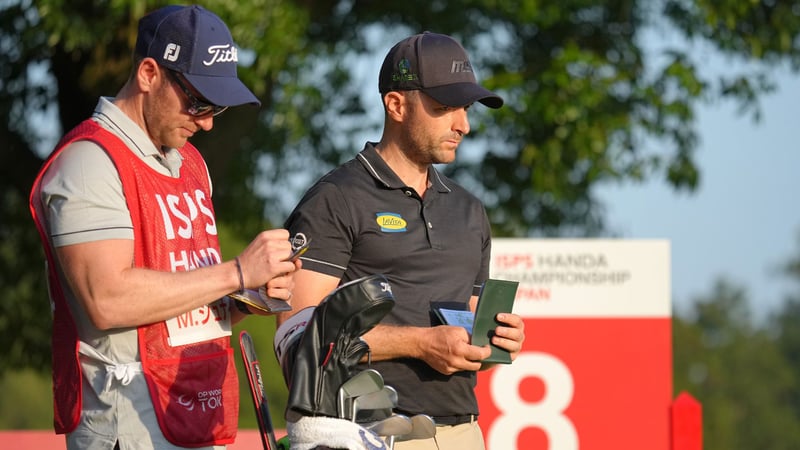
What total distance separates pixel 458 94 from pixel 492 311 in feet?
2.19

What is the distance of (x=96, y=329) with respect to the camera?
284 cm

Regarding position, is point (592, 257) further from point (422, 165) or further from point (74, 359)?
point (74, 359)

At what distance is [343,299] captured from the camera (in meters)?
2.65

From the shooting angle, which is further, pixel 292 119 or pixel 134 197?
pixel 292 119

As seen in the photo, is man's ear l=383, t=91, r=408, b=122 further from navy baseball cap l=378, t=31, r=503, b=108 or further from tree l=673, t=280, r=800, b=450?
tree l=673, t=280, r=800, b=450

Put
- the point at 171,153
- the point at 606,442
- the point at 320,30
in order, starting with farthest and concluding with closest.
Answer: the point at 320,30 → the point at 606,442 → the point at 171,153

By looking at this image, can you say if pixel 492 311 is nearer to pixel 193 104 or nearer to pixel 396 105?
pixel 396 105

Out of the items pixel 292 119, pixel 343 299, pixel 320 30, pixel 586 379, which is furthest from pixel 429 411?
pixel 320 30

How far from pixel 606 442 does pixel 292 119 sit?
520cm

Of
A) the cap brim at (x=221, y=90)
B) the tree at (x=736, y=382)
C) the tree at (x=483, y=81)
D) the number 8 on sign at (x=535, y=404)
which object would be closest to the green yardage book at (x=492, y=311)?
the cap brim at (x=221, y=90)

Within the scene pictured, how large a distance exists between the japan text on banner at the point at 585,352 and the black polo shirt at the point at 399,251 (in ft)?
7.92

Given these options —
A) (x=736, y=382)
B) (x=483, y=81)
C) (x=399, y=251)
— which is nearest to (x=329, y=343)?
(x=399, y=251)

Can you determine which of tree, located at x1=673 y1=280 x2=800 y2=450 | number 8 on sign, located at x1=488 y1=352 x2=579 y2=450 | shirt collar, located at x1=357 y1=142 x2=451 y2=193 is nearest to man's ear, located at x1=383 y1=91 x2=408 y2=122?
shirt collar, located at x1=357 y1=142 x2=451 y2=193

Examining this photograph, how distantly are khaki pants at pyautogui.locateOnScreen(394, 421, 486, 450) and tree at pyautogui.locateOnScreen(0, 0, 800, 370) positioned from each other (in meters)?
5.92
